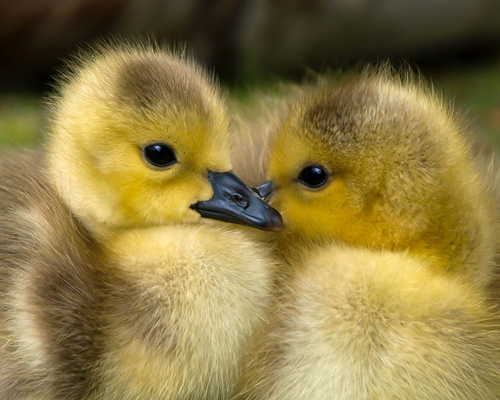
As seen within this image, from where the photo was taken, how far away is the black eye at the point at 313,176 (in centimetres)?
116

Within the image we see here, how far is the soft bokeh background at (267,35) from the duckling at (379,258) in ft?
4.81

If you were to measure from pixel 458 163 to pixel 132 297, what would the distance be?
0.55 m

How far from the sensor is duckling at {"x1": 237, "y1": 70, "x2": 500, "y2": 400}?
1.02m

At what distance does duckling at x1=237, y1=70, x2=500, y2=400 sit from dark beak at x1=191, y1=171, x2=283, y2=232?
81 millimetres

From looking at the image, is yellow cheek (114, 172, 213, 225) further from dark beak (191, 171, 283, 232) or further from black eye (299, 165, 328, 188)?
black eye (299, 165, 328, 188)

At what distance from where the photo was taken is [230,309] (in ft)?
3.48

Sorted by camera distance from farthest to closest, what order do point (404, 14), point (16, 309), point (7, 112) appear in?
point (404, 14) < point (7, 112) < point (16, 309)

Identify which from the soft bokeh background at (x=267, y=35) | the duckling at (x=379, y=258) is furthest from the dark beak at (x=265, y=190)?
the soft bokeh background at (x=267, y=35)

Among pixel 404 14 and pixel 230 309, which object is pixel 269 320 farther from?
pixel 404 14

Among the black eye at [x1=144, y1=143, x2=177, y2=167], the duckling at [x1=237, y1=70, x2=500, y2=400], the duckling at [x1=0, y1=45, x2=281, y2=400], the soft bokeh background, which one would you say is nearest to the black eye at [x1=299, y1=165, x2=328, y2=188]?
the duckling at [x1=237, y1=70, x2=500, y2=400]

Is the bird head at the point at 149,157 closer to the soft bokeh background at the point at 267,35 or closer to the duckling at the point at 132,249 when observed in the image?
the duckling at the point at 132,249

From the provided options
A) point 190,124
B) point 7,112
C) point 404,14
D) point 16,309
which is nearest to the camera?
point 16,309

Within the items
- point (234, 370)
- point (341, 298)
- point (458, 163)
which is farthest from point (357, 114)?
point (234, 370)

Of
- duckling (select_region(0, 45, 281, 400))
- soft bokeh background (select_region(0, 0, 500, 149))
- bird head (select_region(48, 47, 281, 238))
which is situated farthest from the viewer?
soft bokeh background (select_region(0, 0, 500, 149))
